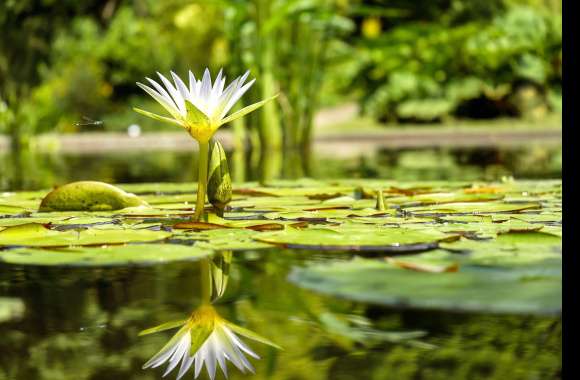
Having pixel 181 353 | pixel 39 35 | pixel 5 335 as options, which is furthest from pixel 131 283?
pixel 39 35

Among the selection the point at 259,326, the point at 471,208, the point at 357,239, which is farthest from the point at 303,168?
the point at 259,326

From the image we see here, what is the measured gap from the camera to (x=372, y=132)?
45.8ft

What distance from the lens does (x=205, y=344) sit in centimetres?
149

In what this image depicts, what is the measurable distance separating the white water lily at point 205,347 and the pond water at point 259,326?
0.01 m

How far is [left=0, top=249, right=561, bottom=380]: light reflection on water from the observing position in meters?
1.33

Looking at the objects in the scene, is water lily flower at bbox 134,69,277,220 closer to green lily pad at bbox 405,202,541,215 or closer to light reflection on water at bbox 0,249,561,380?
green lily pad at bbox 405,202,541,215

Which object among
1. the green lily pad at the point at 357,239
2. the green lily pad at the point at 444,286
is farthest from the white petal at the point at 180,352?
the green lily pad at the point at 357,239

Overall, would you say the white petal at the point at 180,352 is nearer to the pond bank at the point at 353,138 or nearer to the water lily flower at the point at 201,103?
the water lily flower at the point at 201,103

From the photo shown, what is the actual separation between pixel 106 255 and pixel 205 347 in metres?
0.94

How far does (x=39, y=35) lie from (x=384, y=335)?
12.1m

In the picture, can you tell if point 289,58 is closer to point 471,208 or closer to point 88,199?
point 88,199

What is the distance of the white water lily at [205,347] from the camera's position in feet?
4.46

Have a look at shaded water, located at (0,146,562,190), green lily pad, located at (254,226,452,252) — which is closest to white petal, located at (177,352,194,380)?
green lily pad, located at (254,226,452,252)

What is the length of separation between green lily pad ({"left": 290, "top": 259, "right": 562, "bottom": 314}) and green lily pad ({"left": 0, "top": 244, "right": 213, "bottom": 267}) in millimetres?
348
